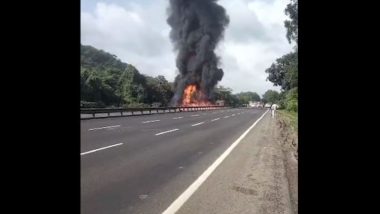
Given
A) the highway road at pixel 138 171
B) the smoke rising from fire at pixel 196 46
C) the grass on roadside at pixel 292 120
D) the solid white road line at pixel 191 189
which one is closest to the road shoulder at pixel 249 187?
the solid white road line at pixel 191 189

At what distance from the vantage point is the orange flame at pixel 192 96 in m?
87.0

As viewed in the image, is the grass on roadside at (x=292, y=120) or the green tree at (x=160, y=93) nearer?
the grass on roadside at (x=292, y=120)

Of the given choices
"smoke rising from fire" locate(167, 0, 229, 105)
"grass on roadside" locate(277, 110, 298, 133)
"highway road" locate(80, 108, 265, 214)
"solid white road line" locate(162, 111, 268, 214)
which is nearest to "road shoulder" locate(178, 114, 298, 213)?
"solid white road line" locate(162, 111, 268, 214)

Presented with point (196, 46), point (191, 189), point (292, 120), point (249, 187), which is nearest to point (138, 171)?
point (191, 189)

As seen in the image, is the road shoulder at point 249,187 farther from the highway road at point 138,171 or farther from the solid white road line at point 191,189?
the highway road at point 138,171

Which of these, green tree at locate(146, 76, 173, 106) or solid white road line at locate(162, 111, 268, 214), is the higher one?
green tree at locate(146, 76, 173, 106)

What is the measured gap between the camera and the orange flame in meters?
87.0

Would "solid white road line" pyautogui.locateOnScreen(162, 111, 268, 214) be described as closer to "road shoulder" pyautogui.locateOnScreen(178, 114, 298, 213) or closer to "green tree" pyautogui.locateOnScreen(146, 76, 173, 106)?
"road shoulder" pyautogui.locateOnScreen(178, 114, 298, 213)

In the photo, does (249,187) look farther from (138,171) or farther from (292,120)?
(292,120)
